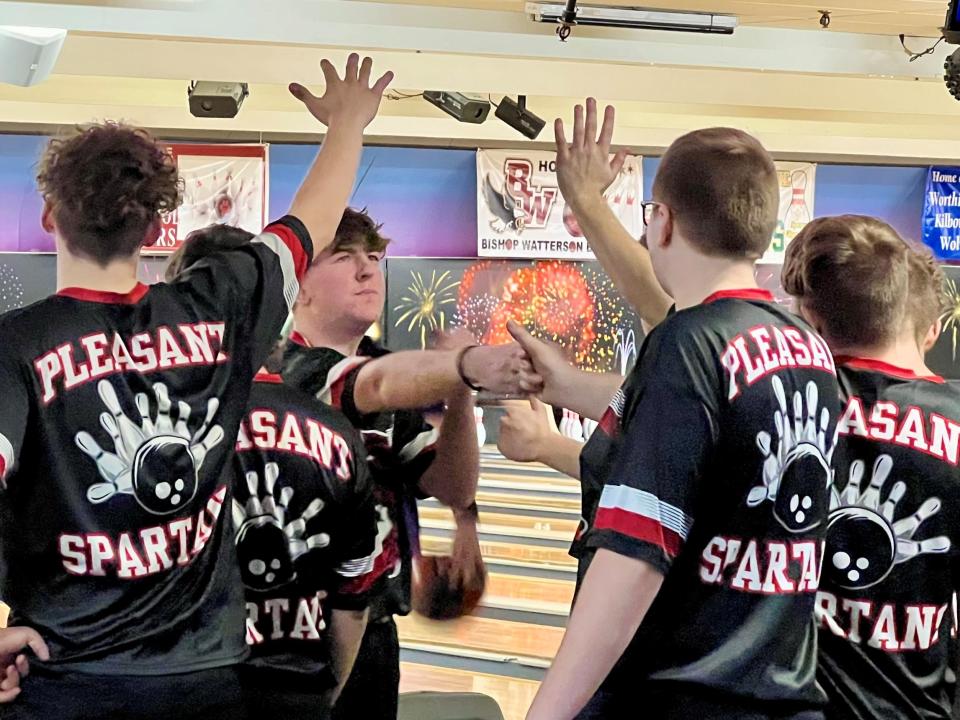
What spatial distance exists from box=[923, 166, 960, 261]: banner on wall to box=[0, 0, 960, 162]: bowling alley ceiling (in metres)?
0.76

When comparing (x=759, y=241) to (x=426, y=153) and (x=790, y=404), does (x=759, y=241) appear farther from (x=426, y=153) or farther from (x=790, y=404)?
(x=426, y=153)

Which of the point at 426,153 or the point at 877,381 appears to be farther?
the point at 426,153

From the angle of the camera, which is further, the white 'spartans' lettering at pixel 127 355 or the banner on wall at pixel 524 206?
the banner on wall at pixel 524 206

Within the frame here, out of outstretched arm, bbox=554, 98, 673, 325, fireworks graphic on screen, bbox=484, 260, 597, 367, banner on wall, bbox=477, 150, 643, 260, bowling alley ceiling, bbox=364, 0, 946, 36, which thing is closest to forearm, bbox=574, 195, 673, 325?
outstretched arm, bbox=554, 98, 673, 325

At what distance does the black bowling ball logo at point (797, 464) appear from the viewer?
A: 1.41 m

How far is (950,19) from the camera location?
93.0 inches

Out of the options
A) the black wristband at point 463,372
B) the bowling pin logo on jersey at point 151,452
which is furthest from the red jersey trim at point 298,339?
the bowling pin logo on jersey at point 151,452

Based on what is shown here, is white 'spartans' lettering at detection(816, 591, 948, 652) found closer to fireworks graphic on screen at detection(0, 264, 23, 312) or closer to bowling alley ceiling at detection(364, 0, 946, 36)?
bowling alley ceiling at detection(364, 0, 946, 36)

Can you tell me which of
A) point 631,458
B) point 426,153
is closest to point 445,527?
point 631,458

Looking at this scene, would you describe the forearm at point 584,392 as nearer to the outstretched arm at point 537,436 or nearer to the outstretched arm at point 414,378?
the outstretched arm at point 537,436

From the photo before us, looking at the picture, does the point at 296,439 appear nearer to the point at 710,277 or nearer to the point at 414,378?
the point at 414,378

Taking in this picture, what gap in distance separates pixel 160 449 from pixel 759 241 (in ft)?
3.19

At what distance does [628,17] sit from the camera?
2312 mm

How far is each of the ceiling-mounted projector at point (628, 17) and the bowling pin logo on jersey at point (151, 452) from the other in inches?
47.1
